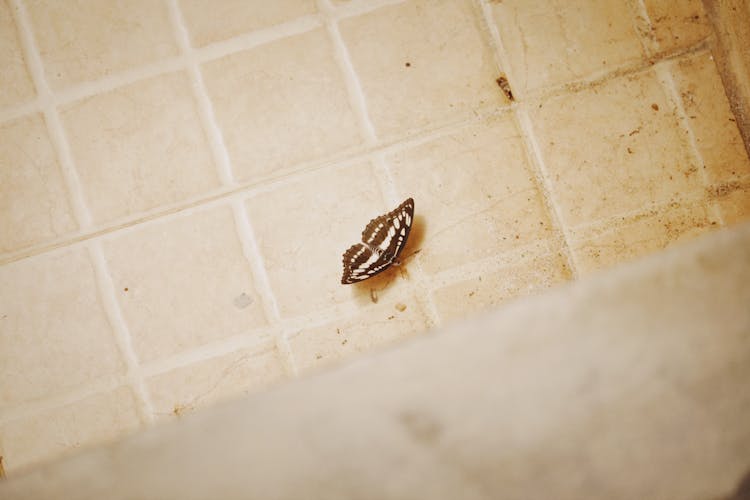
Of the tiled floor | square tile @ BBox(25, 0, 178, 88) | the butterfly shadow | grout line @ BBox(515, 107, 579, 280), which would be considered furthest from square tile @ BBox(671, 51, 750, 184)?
square tile @ BBox(25, 0, 178, 88)

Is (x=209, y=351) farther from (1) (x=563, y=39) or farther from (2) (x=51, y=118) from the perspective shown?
(1) (x=563, y=39)

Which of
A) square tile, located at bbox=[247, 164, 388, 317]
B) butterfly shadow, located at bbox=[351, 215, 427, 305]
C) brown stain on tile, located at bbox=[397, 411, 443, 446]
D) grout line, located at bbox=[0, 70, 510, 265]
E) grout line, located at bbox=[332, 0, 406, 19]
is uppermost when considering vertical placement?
grout line, located at bbox=[332, 0, 406, 19]

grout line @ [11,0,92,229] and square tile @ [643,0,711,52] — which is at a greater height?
grout line @ [11,0,92,229]

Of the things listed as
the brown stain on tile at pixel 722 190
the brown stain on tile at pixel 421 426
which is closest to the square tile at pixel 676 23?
the brown stain on tile at pixel 722 190

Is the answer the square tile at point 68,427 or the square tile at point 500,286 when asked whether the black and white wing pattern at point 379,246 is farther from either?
the square tile at point 68,427

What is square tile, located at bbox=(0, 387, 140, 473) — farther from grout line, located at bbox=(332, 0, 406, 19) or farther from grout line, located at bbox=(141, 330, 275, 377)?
grout line, located at bbox=(332, 0, 406, 19)

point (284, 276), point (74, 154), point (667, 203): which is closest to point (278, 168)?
point (284, 276)
